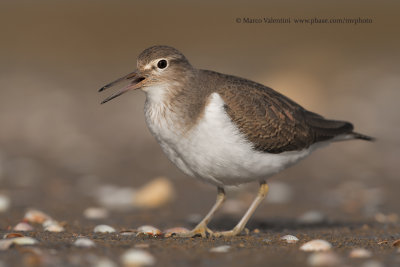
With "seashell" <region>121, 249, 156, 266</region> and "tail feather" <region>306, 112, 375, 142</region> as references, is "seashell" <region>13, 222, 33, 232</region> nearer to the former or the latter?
"seashell" <region>121, 249, 156, 266</region>

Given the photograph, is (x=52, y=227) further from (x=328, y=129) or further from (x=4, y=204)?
(x=328, y=129)

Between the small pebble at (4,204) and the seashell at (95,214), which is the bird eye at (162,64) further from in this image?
the small pebble at (4,204)

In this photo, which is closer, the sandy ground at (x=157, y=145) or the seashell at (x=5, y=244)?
the seashell at (x=5, y=244)

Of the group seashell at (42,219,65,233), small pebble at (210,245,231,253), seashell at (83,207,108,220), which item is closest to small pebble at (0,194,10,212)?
seashell at (83,207,108,220)

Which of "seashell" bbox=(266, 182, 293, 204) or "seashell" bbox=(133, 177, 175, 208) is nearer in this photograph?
"seashell" bbox=(133, 177, 175, 208)

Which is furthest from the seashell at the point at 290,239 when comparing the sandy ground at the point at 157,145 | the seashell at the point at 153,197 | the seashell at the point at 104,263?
the seashell at the point at 153,197

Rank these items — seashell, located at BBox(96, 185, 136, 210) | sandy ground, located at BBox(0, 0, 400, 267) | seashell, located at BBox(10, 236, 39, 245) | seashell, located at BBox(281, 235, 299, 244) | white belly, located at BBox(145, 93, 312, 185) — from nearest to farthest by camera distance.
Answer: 1. seashell, located at BBox(10, 236, 39, 245)
2. sandy ground, located at BBox(0, 0, 400, 267)
3. seashell, located at BBox(281, 235, 299, 244)
4. white belly, located at BBox(145, 93, 312, 185)
5. seashell, located at BBox(96, 185, 136, 210)

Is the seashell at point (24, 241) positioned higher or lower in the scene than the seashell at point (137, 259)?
higher
